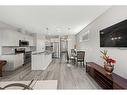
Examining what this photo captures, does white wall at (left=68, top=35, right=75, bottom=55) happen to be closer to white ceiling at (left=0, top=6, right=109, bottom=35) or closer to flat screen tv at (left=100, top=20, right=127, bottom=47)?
white ceiling at (left=0, top=6, right=109, bottom=35)

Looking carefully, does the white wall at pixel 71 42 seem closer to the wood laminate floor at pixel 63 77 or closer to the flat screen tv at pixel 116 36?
the wood laminate floor at pixel 63 77

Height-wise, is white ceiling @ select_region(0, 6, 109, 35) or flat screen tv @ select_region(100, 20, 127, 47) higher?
white ceiling @ select_region(0, 6, 109, 35)

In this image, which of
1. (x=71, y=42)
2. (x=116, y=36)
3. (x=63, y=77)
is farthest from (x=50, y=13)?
(x=71, y=42)

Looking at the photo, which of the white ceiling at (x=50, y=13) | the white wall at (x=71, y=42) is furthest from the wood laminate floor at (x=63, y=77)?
the white wall at (x=71, y=42)

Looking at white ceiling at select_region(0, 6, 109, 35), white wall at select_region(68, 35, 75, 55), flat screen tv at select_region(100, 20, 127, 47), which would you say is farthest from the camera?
white wall at select_region(68, 35, 75, 55)

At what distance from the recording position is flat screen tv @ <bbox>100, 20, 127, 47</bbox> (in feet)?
9.59

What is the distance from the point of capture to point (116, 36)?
3.36 m

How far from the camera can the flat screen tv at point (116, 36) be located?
9.59ft

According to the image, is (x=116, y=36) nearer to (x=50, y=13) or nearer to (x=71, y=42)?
(x=50, y=13)

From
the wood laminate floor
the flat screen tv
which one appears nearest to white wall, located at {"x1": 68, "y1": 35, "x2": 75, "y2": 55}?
the wood laminate floor

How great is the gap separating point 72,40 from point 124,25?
10.2 m

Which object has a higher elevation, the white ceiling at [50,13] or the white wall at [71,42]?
the white ceiling at [50,13]
